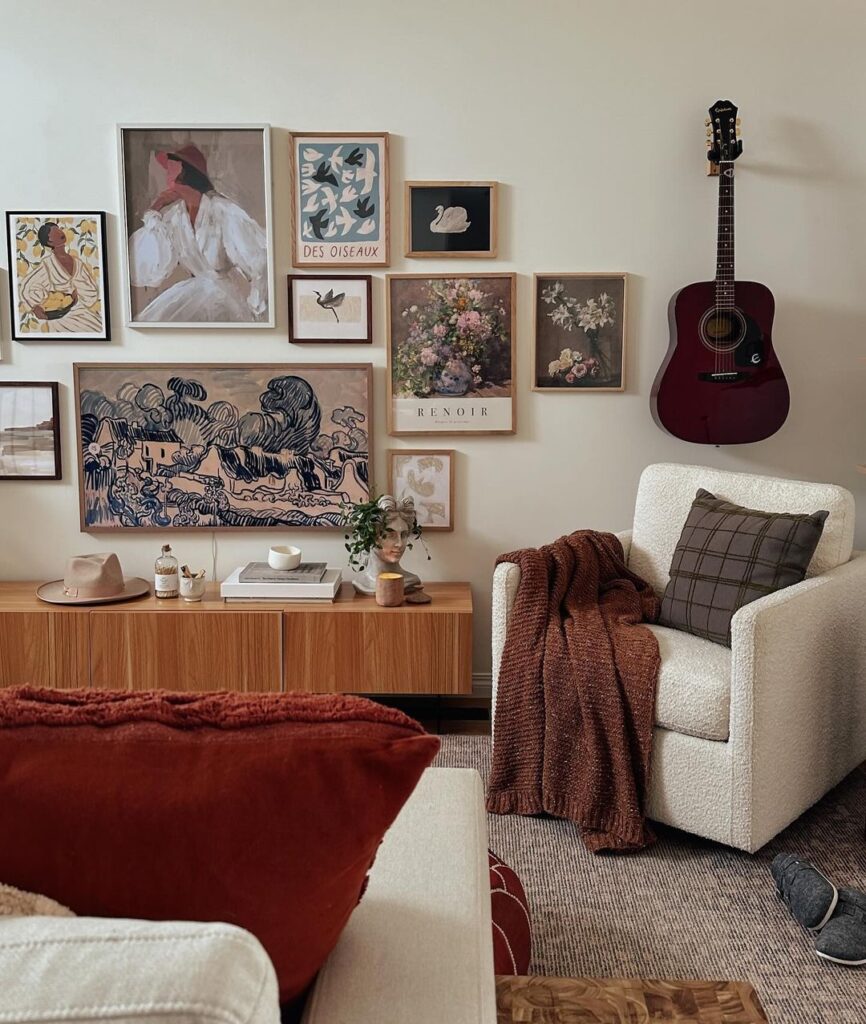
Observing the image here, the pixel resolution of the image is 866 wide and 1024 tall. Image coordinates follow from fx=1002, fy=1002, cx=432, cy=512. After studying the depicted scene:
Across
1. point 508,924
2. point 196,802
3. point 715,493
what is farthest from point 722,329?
point 196,802

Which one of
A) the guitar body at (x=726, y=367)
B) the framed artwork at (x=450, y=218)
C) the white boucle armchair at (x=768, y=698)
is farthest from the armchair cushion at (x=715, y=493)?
the framed artwork at (x=450, y=218)

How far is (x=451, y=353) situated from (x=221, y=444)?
2.92 feet

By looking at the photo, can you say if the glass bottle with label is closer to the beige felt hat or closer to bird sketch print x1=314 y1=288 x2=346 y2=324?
the beige felt hat

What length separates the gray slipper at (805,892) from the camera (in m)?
2.18

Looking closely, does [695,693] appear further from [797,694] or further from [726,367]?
[726,367]

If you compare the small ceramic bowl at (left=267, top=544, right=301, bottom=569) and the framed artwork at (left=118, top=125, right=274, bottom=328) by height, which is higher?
the framed artwork at (left=118, top=125, right=274, bottom=328)

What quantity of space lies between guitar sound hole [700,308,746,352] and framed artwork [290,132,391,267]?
112 cm

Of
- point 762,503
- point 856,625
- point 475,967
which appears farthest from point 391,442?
point 475,967

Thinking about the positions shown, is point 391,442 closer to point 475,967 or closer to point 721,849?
point 721,849

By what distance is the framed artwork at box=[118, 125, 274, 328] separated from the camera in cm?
345

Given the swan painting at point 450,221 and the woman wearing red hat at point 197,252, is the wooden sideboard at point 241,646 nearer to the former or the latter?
the woman wearing red hat at point 197,252

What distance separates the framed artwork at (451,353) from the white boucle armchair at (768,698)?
0.90 meters

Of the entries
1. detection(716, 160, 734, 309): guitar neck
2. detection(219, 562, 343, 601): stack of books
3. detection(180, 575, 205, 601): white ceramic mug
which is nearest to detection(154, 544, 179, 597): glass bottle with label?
detection(180, 575, 205, 601): white ceramic mug

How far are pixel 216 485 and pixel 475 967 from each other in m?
2.85
